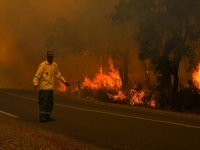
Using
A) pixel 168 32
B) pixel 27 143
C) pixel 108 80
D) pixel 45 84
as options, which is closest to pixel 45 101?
pixel 45 84

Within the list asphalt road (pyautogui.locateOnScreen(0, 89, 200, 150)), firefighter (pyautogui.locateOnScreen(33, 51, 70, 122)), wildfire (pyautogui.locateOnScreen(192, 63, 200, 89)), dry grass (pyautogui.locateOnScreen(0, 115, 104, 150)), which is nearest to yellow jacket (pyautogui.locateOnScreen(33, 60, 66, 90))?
firefighter (pyautogui.locateOnScreen(33, 51, 70, 122))

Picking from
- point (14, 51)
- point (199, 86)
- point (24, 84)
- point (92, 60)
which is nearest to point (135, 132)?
point (199, 86)

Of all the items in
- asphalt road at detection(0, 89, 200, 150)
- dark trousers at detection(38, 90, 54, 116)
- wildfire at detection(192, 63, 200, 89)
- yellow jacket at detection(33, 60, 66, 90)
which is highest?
wildfire at detection(192, 63, 200, 89)

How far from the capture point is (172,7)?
21234mm

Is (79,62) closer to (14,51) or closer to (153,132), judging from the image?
(14,51)

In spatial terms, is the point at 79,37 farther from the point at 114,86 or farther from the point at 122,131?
the point at 122,131

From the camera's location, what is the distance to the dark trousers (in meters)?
10.6

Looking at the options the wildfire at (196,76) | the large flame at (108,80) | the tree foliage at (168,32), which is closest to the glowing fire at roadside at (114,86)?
the large flame at (108,80)

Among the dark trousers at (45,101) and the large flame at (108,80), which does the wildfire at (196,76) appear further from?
the dark trousers at (45,101)

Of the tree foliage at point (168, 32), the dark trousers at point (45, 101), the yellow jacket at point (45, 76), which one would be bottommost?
the dark trousers at point (45, 101)

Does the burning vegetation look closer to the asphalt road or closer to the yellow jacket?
the asphalt road

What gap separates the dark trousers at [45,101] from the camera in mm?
10641

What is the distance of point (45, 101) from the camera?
1066cm

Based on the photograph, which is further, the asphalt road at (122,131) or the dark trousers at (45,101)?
the dark trousers at (45,101)
